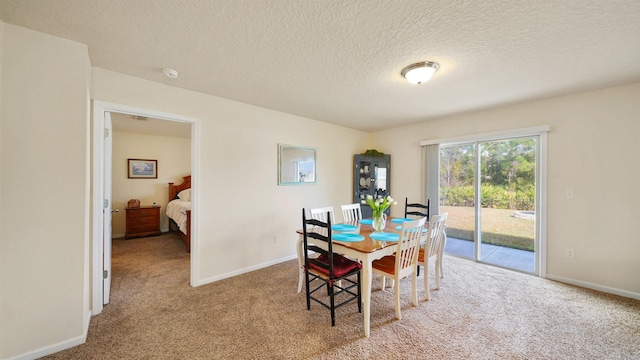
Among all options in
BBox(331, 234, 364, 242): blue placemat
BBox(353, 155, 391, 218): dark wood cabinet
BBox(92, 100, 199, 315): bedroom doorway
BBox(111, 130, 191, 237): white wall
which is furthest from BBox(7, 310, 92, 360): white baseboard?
BBox(111, 130, 191, 237): white wall

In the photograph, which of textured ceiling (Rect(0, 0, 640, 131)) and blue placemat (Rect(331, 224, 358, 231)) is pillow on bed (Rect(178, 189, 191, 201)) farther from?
blue placemat (Rect(331, 224, 358, 231))

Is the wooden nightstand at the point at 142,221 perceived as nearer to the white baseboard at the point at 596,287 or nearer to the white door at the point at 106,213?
the white door at the point at 106,213

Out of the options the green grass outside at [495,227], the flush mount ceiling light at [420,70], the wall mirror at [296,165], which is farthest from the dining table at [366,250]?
the green grass outside at [495,227]

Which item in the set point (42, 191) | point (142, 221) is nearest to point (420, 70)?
point (42, 191)

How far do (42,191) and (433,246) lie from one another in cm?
338

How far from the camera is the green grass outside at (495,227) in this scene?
3303mm

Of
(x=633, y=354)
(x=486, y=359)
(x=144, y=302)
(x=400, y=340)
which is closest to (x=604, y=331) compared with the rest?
(x=633, y=354)

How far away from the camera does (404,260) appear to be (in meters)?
2.21

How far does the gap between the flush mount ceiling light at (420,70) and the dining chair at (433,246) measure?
1.33m

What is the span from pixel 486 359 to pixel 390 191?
3.21m

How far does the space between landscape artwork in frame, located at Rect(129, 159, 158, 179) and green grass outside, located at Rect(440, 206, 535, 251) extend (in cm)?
625

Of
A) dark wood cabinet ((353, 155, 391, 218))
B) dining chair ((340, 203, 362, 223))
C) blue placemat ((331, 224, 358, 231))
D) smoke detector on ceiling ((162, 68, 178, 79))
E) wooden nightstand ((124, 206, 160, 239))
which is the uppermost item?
smoke detector on ceiling ((162, 68, 178, 79))

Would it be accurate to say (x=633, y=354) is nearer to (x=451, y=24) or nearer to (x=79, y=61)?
(x=451, y=24)

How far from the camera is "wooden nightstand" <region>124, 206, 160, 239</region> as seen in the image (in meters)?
4.84
